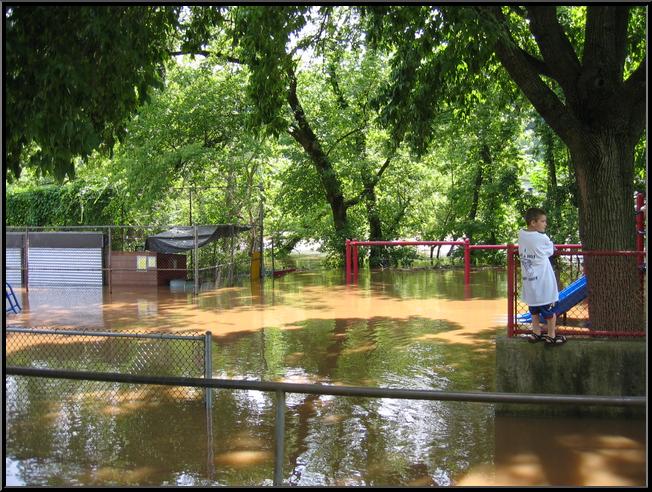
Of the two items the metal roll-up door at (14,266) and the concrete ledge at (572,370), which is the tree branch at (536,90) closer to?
the concrete ledge at (572,370)

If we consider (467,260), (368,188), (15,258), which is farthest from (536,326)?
(368,188)

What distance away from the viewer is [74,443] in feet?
21.2

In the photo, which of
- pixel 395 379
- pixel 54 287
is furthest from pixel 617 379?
pixel 54 287

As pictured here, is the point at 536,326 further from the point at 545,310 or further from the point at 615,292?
the point at 615,292

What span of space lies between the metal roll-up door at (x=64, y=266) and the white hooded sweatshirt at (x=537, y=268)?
48.5 feet

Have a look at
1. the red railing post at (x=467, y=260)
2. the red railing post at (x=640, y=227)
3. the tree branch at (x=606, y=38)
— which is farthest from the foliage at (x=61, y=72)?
the red railing post at (x=467, y=260)

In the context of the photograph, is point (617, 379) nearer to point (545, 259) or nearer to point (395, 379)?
point (545, 259)

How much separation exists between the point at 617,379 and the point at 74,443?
522 centimetres

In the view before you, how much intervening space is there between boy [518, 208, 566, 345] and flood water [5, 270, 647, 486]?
2.99 feet

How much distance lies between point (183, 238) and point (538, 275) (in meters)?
13.0

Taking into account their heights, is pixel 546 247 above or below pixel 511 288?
above

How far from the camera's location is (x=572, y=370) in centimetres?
747

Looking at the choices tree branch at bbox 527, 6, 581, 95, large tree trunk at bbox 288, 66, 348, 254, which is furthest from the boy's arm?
large tree trunk at bbox 288, 66, 348, 254

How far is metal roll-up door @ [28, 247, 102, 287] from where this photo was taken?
67.2 feet
